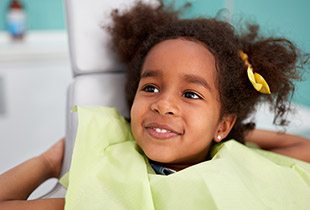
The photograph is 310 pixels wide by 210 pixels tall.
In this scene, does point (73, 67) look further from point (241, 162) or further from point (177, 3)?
point (241, 162)

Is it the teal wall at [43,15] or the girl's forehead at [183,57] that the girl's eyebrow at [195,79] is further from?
the teal wall at [43,15]

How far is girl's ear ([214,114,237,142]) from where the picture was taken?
3.04 ft

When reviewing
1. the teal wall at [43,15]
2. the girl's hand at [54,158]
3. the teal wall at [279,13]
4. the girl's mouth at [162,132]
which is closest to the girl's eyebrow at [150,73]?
the girl's mouth at [162,132]

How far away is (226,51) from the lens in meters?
0.92

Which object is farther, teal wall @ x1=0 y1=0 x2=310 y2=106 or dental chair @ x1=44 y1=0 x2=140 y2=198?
teal wall @ x1=0 y1=0 x2=310 y2=106

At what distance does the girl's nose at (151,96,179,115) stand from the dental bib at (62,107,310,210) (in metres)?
0.11

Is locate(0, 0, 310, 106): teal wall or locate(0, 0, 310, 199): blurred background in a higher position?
locate(0, 0, 310, 106): teal wall

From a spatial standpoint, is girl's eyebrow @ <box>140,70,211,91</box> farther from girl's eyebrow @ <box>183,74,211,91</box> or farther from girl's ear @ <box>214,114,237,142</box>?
girl's ear @ <box>214,114,237,142</box>

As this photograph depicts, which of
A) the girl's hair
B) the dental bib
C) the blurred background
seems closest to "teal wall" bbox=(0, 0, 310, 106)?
the girl's hair

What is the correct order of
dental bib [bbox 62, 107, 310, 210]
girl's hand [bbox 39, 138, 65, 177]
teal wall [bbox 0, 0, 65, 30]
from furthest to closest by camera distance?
teal wall [bbox 0, 0, 65, 30]
girl's hand [bbox 39, 138, 65, 177]
dental bib [bbox 62, 107, 310, 210]

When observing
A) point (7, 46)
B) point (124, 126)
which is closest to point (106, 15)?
point (124, 126)

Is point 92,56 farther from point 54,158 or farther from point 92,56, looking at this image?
point 54,158

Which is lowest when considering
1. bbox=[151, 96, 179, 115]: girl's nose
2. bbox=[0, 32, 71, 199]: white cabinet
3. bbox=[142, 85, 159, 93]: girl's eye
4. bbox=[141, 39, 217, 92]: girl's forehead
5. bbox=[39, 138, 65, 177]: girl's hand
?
bbox=[0, 32, 71, 199]: white cabinet

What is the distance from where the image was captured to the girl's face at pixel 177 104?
0.81 m
